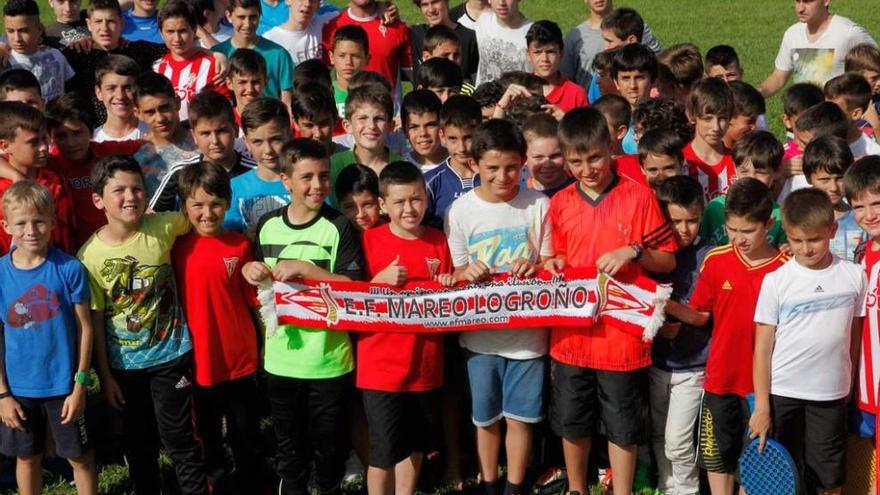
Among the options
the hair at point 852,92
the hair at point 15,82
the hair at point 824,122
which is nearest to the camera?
the hair at point 824,122

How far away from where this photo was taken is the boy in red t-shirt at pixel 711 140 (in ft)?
25.8

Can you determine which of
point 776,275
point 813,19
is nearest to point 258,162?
point 776,275

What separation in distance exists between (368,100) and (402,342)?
173 cm

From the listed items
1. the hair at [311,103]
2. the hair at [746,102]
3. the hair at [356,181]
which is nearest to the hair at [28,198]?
the hair at [356,181]

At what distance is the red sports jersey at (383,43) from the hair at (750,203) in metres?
5.44

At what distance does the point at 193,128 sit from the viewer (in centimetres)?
779

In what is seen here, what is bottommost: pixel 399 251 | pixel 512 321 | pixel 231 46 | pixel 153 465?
pixel 153 465

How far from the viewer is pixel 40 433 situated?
6.85 metres

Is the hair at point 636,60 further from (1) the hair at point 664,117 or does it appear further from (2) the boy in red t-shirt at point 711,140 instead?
(2) the boy in red t-shirt at point 711,140

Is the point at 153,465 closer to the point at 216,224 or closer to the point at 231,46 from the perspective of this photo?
the point at 216,224

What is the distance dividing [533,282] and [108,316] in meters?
2.47

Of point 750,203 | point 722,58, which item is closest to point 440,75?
point 722,58

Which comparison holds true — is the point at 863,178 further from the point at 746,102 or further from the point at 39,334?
the point at 39,334

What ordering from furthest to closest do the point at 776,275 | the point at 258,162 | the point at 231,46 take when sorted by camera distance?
the point at 231,46 → the point at 258,162 → the point at 776,275
